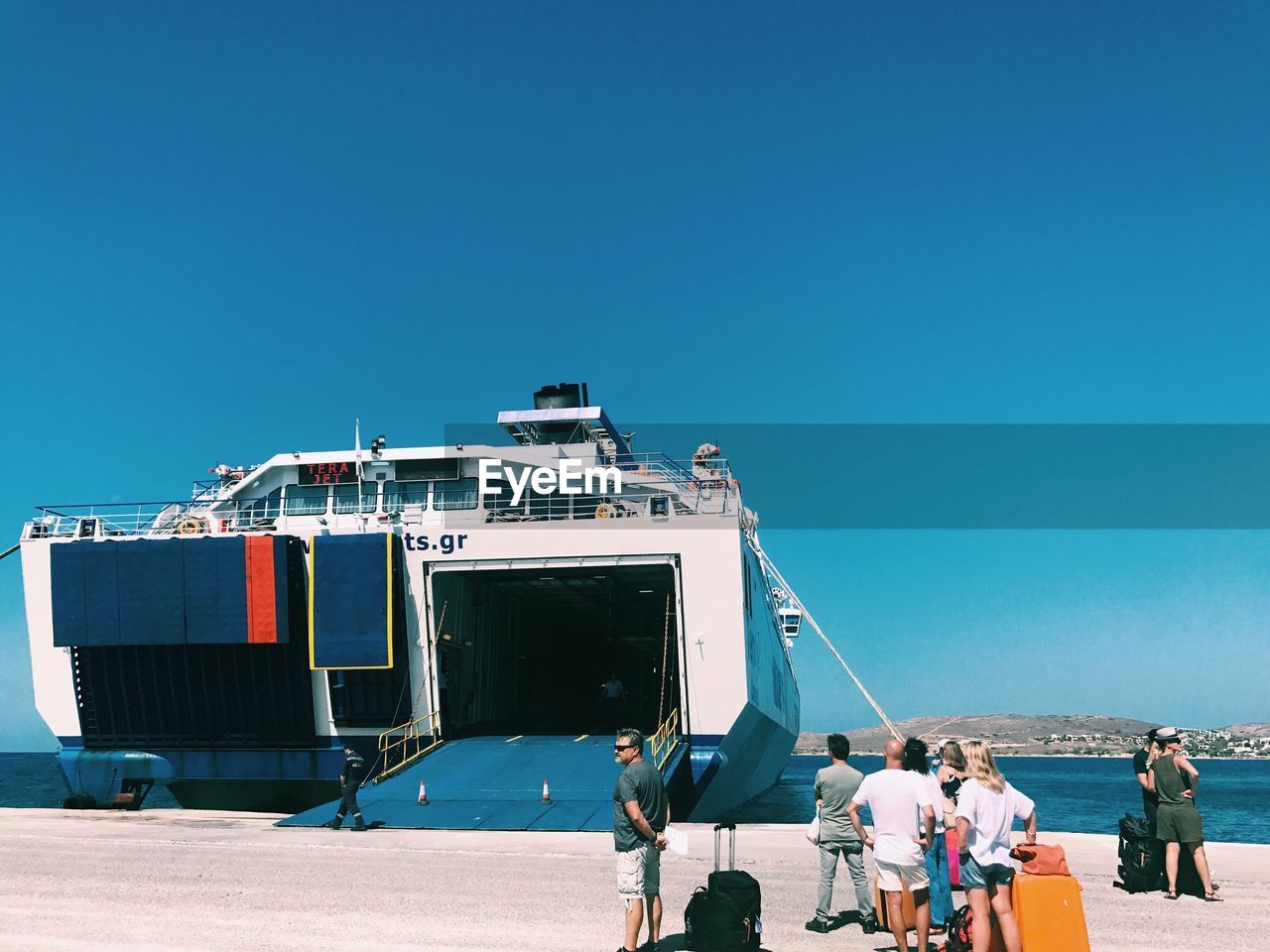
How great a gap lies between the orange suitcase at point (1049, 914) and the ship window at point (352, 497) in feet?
73.4

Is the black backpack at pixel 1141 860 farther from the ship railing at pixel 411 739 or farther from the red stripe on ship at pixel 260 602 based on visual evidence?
the red stripe on ship at pixel 260 602

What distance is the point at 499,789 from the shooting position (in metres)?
18.7

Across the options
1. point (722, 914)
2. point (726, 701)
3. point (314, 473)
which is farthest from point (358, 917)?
point (314, 473)

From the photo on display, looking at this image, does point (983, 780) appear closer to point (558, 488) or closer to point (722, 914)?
point (722, 914)

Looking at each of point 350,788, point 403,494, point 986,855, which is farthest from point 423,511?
point 986,855

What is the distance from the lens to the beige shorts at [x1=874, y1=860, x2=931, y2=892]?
7441 millimetres

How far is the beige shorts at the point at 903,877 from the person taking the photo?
7.44 meters

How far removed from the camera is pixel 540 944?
8336 millimetres

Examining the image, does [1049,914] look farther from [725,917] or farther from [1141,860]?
[1141,860]

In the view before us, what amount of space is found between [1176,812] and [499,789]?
11876mm

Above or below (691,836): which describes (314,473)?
above

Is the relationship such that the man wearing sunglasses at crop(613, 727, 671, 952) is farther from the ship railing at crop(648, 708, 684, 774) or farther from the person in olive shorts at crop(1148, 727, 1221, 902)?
the ship railing at crop(648, 708, 684, 774)

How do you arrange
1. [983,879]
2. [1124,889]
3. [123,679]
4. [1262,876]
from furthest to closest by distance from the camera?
[123,679] → [1262,876] → [1124,889] → [983,879]

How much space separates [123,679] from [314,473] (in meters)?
6.94
